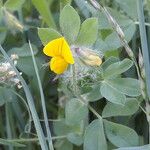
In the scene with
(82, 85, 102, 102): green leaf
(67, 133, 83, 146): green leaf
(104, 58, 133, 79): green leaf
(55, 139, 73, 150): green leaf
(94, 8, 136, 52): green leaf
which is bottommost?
(55, 139, 73, 150): green leaf

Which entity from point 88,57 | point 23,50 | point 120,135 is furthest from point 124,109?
point 23,50

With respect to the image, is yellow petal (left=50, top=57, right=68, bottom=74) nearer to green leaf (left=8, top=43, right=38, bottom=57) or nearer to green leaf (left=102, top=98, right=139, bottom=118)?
green leaf (left=102, top=98, right=139, bottom=118)

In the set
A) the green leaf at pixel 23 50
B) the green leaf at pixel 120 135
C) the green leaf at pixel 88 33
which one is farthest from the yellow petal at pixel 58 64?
the green leaf at pixel 23 50

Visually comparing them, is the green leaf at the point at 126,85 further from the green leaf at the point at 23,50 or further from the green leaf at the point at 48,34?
the green leaf at the point at 23,50

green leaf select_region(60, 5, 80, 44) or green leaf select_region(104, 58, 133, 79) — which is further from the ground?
green leaf select_region(60, 5, 80, 44)

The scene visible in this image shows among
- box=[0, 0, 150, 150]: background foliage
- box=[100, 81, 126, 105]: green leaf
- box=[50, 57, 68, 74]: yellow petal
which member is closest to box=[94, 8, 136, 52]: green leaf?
box=[0, 0, 150, 150]: background foliage
